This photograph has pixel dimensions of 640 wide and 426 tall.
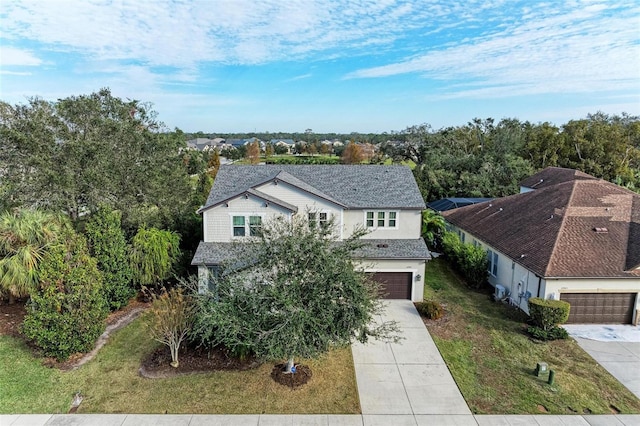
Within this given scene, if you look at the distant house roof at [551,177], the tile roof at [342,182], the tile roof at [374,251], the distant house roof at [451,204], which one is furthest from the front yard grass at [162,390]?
the distant house roof at [551,177]

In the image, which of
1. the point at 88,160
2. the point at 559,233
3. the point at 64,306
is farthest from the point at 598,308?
the point at 88,160

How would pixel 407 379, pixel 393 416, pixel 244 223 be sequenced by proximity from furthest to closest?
pixel 244 223
pixel 407 379
pixel 393 416

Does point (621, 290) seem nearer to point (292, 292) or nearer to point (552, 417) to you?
point (552, 417)

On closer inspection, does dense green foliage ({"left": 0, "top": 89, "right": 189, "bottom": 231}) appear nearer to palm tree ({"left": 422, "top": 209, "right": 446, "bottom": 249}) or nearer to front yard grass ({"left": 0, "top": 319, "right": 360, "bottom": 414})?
front yard grass ({"left": 0, "top": 319, "right": 360, "bottom": 414})

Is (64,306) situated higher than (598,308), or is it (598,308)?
(64,306)

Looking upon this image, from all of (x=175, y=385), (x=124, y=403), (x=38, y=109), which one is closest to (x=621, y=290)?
(x=175, y=385)

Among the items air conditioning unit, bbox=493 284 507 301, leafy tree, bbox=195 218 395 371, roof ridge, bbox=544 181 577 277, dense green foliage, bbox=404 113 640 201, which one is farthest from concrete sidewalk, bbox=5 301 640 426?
dense green foliage, bbox=404 113 640 201

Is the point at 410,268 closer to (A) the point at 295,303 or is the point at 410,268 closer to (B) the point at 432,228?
(B) the point at 432,228
